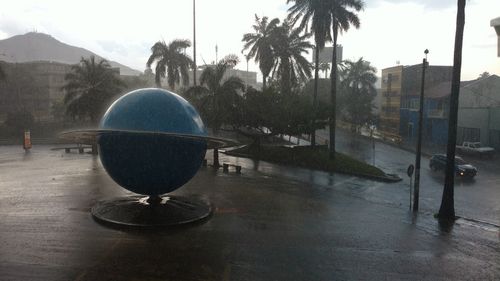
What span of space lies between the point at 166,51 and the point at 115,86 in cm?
1001

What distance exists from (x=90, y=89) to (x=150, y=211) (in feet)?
86.9

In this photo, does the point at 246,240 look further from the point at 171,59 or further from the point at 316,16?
the point at 171,59

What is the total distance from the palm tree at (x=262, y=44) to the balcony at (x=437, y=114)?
2595cm

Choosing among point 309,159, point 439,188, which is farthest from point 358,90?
point 439,188

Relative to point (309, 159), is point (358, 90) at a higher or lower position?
higher

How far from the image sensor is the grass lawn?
3288cm

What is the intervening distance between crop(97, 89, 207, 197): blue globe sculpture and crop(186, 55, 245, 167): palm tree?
67.4ft

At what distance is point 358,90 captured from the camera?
71.0 m

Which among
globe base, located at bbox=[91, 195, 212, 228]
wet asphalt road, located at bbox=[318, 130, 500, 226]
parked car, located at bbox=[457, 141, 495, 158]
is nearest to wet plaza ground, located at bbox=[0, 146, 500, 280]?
globe base, located at bbox=[91, 195, 212, 228]

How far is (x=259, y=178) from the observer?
27.6m

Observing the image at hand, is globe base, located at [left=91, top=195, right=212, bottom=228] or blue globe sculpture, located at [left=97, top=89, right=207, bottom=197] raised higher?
blue globe sculpture, located at [left=97, top=89, right=207, bottom=197]

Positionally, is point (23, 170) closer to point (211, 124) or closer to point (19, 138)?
point (211, 124)

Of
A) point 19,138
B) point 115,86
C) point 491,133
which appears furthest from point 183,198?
point 19,138

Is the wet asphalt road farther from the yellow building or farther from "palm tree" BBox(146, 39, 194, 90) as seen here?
the yellow building
